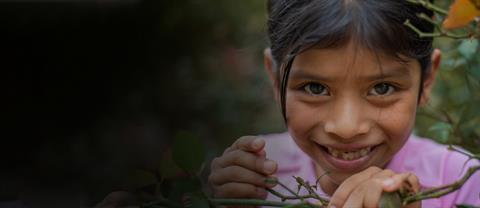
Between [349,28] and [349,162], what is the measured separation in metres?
0.18

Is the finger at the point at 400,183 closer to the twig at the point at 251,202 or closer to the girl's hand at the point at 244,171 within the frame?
the twig at the point at 251,202

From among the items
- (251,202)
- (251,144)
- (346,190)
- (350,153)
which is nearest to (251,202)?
(251,202)

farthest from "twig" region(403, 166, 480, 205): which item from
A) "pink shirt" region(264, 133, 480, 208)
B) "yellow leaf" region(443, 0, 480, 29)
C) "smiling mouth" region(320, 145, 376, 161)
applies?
"pink shirt" region(264, 133, 480, 208)

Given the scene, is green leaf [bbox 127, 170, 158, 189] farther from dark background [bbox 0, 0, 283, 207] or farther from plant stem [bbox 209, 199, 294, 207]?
dark background [bbox 0, 0, 283, 207]

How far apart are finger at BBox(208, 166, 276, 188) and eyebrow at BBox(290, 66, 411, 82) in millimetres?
143

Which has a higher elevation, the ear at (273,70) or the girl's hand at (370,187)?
the ear at (273,70)

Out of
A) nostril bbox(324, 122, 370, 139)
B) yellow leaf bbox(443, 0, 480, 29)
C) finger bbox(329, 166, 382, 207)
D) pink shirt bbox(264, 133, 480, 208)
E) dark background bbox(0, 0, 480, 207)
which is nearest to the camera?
yellow leaf bbox(443, 0, 480, 29)

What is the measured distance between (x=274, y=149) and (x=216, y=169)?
0.46m

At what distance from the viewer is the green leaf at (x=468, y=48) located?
4.80ft

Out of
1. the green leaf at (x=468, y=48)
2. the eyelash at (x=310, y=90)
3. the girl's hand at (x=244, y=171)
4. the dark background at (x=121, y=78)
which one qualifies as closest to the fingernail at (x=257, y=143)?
the girl's hand at (x=244, y=171)

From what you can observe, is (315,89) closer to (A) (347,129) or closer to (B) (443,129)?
(A) (347,129)

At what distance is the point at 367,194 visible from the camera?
0.91 meters

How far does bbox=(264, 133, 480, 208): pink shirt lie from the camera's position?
139cm

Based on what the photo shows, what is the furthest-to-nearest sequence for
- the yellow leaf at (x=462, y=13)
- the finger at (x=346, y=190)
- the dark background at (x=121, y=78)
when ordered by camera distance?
the dark background at (x=121, y=78), the finger at (x=346, y=190), the yellow leaf at (x=462, y=13)
